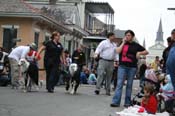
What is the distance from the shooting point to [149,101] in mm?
10445

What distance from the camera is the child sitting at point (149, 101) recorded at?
10.3 meters

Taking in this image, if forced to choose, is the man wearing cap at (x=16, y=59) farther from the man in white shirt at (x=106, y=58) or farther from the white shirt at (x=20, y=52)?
the man in white shirt at (x=106, y=58)

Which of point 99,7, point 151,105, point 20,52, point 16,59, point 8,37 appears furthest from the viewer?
point 99,7

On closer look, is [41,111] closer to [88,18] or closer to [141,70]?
[141,70]

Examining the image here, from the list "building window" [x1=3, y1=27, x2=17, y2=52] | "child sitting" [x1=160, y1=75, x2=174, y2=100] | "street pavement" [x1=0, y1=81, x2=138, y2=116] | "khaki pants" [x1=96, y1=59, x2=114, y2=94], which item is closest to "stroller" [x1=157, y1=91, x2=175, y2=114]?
"child sitting" [x1=160, y1=75, x2=174, y2=100]

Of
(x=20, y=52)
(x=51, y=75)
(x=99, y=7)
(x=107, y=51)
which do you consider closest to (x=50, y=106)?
(x=51, y=75)

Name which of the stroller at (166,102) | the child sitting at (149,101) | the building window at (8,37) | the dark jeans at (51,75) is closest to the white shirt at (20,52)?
the dark jeans at (51,75)

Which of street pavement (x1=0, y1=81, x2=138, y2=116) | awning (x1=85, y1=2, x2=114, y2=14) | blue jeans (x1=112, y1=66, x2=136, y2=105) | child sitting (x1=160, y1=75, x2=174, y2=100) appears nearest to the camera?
street pavement (x1=0, y1=81, x2=138, y2=116)

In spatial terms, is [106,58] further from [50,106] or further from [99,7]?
[99,7]

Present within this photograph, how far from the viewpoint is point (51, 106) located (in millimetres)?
12023

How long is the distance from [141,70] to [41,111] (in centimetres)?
1577

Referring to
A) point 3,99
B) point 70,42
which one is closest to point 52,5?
point 70,42

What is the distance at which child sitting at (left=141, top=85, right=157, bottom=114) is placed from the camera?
33.8 ft

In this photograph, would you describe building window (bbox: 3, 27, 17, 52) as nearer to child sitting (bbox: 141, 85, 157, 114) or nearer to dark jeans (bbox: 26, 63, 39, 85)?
dark jeans (bbox: 26, 63, 39, 85)
